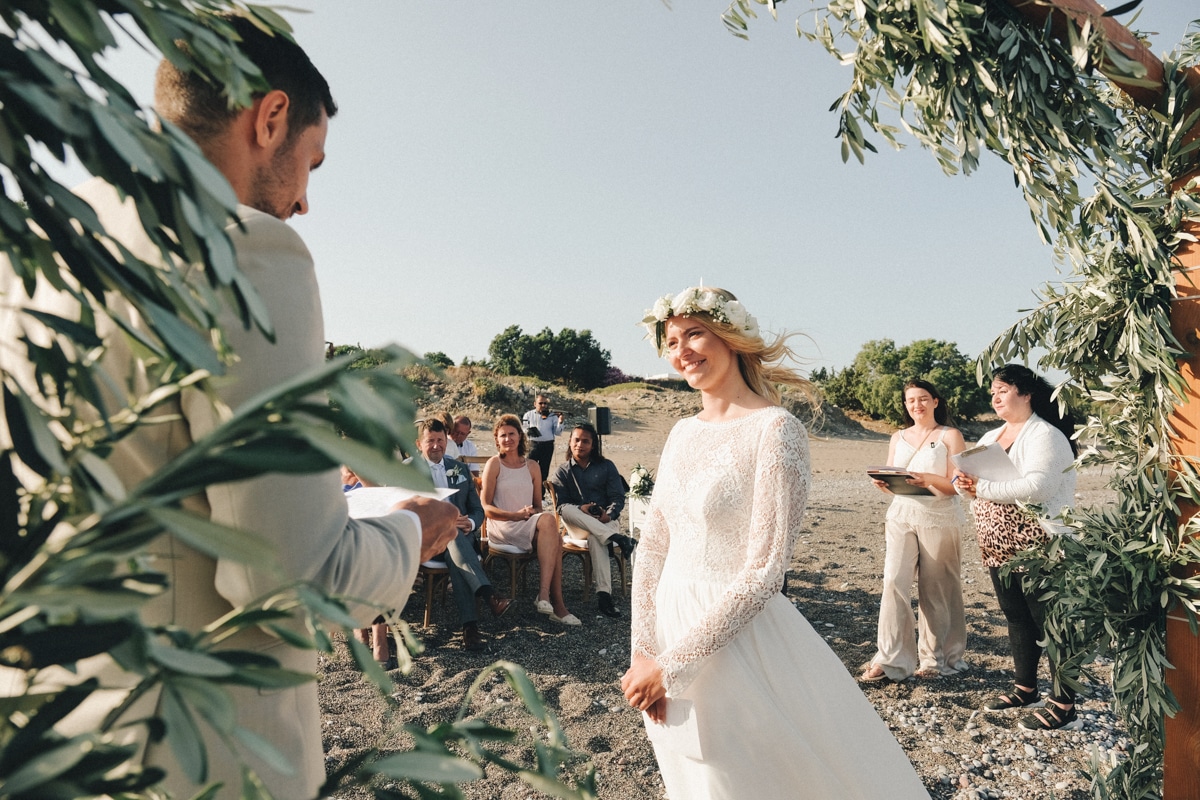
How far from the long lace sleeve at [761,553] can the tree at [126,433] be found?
2.11 meters

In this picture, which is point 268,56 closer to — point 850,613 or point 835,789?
point 835,789

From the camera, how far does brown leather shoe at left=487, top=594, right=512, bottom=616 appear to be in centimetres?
719

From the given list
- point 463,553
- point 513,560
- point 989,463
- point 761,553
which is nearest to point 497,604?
point 513,560

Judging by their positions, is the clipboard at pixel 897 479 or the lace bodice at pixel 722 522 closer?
the lace bodice at pixel 722 522

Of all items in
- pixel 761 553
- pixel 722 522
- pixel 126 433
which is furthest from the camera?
pixel 722 522

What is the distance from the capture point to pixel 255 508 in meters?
1.05

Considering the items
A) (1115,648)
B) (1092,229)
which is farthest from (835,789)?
(1092,229)

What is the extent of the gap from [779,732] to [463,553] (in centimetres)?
468

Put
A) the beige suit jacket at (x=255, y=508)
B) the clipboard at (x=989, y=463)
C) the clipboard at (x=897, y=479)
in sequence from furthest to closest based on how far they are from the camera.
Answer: the clipboard at (x=897, y=479), the clipboard at (x=989, y=463), the beige suit jacket at (x=255, y=508)

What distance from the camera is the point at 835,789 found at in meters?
2.66

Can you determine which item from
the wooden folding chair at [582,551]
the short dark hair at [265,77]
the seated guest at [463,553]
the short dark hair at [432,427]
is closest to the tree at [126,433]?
the short dark hair at [265,77]

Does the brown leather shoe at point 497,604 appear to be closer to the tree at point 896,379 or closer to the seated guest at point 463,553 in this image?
the seated guest at point 463,553

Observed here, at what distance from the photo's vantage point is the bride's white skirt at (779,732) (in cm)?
267

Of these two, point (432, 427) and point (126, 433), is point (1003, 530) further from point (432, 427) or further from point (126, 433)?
point (126, 433)
